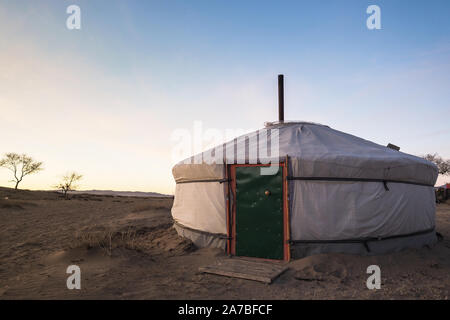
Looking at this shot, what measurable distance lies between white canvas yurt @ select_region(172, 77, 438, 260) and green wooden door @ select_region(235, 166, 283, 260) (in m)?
0.02

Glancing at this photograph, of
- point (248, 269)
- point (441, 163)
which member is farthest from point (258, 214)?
point (441, 163)

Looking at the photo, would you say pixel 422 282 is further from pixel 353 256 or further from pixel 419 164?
pixel 419 164

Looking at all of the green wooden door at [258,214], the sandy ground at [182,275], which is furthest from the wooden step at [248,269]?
the green wooden door at [258,214]

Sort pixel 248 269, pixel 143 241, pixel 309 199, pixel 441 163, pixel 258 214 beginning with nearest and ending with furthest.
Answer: pixel 248 269
pixel 309 199
pixel 258 214
pixel 143 241
pixel 441 163

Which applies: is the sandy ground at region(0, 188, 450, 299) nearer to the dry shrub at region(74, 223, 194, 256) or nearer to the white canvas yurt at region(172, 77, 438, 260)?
the dry shrub at region(74, 223, 194, 256)

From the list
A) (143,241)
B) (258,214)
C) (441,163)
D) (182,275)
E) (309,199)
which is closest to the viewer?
(182,275)

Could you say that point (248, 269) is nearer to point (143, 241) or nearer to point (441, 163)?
point (143, 241)

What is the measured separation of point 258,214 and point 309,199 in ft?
2.77

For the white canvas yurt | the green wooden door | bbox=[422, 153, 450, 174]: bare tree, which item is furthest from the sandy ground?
bbox=[422, 153, 450, 174]: bare tree

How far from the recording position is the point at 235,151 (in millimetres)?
5410

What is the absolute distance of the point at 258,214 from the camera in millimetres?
4805

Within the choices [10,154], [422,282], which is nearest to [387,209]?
[422,282]
